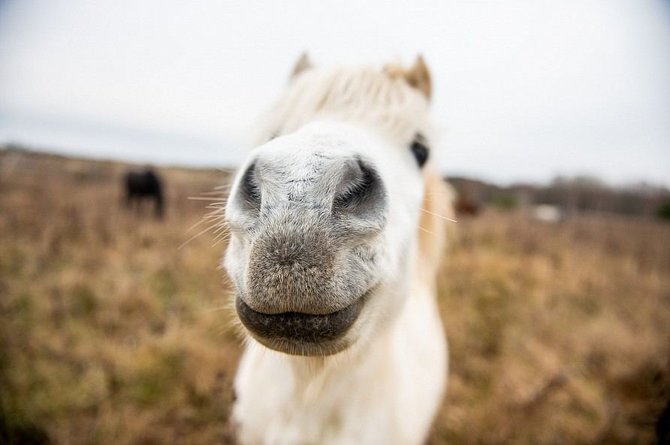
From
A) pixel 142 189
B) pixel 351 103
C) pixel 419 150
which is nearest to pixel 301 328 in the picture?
pixel 351 103

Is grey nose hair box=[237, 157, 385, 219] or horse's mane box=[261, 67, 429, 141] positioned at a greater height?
horse's mane box=[261, 67, 429, 141]

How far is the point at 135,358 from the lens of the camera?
11.6 feet

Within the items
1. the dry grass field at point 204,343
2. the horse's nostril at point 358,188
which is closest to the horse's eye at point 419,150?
the horse's nostril at point 358,188

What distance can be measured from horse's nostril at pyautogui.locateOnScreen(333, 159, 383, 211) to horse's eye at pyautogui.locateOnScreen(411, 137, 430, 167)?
0.80 m

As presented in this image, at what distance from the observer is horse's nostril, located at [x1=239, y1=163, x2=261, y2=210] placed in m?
0.92

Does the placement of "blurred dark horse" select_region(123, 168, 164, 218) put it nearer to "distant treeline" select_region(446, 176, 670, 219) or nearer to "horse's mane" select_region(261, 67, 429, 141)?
"horse's mane" select_region(261, 67, 429, 141)

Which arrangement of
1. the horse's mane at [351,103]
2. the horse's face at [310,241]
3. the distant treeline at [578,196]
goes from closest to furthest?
the horse's face at [310,241]
the horse's mane at [351,103]
the distant treeline at [578,196]

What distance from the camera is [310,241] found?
0.82 metres

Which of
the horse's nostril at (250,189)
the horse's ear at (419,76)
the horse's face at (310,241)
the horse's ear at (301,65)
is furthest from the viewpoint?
the horse's ear at (301,65)

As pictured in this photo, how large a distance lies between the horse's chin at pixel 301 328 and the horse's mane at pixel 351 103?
82 centimetres

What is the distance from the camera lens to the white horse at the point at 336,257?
838 millimetres

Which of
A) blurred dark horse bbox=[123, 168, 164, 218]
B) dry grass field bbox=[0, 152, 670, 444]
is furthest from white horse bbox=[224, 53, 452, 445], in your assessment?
blurred dark horse bbox=[123, 168, 164, 218]

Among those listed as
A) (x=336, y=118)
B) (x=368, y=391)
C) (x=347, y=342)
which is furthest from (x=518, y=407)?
(x=336, y=118)

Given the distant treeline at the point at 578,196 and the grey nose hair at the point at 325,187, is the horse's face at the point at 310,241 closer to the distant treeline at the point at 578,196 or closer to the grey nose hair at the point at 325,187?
the grey nose hair at the point at 325,187
